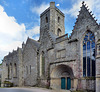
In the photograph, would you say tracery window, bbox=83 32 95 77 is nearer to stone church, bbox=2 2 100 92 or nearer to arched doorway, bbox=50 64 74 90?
stone church, bbox=2 2 100 92

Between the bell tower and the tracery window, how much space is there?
50.6 ft

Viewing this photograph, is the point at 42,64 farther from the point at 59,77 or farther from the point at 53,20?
the point at 53,20

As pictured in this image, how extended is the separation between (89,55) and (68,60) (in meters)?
2.63

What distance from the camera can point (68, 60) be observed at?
13.1 m

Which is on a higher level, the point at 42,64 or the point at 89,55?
the point at 89,55

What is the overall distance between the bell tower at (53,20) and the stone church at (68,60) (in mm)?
8514

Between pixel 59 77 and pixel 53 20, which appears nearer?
pixel 59 77

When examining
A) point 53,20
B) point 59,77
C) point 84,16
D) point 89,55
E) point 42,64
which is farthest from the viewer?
point 53,20

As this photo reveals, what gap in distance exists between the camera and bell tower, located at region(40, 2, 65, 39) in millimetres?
Result: 27375

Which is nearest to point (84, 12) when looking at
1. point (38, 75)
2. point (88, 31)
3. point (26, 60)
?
point (88, 31)

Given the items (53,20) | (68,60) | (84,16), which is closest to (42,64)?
(68,60)

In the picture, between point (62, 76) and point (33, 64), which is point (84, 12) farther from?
point (33, 64)

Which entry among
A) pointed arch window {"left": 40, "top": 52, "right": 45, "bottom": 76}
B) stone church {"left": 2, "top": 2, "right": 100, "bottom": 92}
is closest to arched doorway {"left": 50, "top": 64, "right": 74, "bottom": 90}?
stone church {"left": 2, "top": 2, "right": 100, "bottom": 92}

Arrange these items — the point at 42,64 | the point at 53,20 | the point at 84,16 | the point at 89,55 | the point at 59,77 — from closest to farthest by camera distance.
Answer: the point at 89,55 → the point at 84,16 → the point at 59,77 → the point at 42,64 → the point at 53,20
